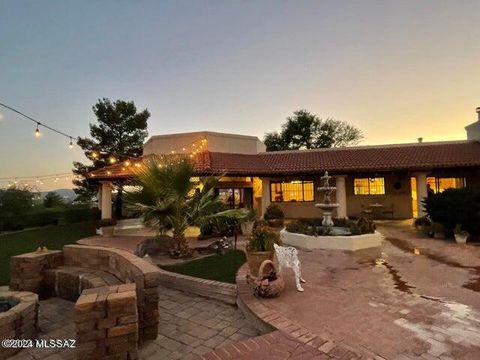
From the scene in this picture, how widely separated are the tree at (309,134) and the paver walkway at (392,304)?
101 feet

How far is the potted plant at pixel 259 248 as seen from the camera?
5633 mm

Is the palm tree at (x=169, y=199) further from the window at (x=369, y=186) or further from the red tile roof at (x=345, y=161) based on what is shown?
the window at (x=369, y=186)

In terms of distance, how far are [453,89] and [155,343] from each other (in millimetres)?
18871

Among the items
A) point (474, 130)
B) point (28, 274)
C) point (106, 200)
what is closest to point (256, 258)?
point (28, 274)

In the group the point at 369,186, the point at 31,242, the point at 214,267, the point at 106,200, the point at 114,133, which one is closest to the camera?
the point at 214,267

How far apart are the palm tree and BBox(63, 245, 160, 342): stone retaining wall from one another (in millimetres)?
1681

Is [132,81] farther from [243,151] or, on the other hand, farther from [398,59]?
[398,59]

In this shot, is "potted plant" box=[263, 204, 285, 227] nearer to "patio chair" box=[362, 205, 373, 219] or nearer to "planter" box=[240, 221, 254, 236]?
"planter" box=[240, 221, 254, 236]

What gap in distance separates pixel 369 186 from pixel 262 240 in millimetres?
14007

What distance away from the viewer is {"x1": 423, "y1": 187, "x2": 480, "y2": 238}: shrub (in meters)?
9.48

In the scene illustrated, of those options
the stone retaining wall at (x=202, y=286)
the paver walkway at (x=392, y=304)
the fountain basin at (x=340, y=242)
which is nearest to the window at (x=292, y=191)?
the fountain basin at (x=340, y=242)

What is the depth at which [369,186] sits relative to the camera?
1741 cm

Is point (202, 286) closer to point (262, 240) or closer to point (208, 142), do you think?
point (262, 240)

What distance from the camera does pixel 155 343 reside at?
3.74 m
